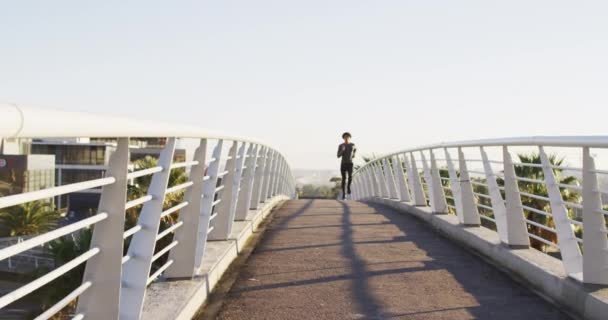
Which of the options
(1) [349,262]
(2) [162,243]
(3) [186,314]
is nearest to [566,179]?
(2) [162,243]

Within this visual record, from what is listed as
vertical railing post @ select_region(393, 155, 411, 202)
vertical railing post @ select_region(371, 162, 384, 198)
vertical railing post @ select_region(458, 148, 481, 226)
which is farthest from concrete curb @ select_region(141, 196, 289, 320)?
vertical railing post @ select_region(371, 162, 384, 198)

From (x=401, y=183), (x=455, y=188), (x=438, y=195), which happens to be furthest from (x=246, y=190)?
(x=401, y=183)

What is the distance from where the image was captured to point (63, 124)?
7.88 ft

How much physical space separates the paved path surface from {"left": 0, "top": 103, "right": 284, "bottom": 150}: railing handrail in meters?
2.28

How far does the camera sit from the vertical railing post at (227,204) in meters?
7.84

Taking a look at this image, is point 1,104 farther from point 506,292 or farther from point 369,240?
point 369,240

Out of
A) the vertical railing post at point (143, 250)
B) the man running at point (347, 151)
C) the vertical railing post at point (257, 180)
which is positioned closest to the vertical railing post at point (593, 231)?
the vertical railing post at point (143, 250)

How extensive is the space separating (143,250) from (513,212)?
14.6 ft

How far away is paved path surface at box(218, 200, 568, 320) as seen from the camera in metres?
5.40

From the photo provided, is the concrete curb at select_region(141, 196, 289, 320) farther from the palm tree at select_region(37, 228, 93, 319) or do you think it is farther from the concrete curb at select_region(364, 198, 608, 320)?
the palm tree at select_region(37, 228, 93, 319)

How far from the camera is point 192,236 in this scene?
5.75 m

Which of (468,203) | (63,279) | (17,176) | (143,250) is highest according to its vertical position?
(17,176)

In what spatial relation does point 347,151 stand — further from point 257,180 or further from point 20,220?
point 20,220

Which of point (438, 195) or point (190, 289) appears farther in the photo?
point (438, 195)
